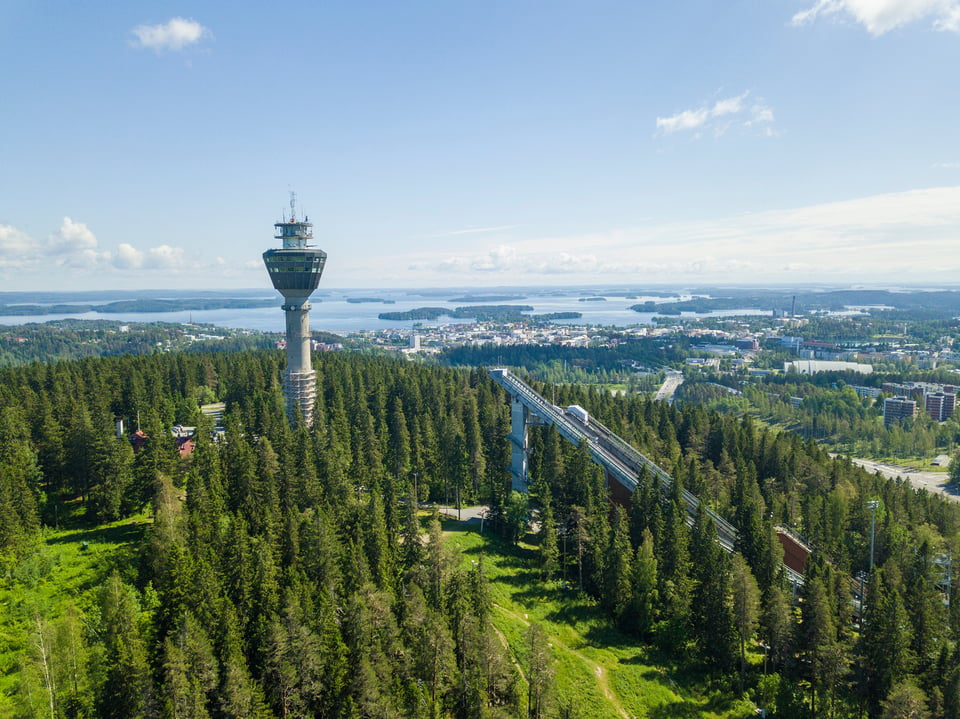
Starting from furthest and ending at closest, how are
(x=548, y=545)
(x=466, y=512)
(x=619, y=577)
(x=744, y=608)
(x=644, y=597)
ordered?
(x=466, y=512)
(x=548, y=545)
(x=619, y=577)
(x=644, y=597)
(x=744, y=608)

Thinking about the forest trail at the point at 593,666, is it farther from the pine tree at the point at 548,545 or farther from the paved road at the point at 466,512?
the paved road at the point at 466,512

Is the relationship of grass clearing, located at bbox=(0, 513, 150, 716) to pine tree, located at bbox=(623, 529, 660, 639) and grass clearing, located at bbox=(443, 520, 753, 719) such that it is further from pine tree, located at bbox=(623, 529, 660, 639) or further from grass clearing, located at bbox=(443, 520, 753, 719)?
pine tree, located at bbox=(623, 529, 660, 639)

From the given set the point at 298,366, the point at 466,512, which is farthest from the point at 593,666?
the point at 298,366

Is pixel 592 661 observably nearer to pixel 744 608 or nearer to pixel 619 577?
pixel 619 577

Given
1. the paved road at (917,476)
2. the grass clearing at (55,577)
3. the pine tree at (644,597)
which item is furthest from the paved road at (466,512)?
the paved road at (917,476)

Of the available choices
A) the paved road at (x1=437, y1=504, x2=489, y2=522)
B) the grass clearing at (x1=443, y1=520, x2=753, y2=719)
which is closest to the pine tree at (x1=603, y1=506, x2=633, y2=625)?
the grass clearing at (x1=443, y1=520, x2=753, y2=719)
